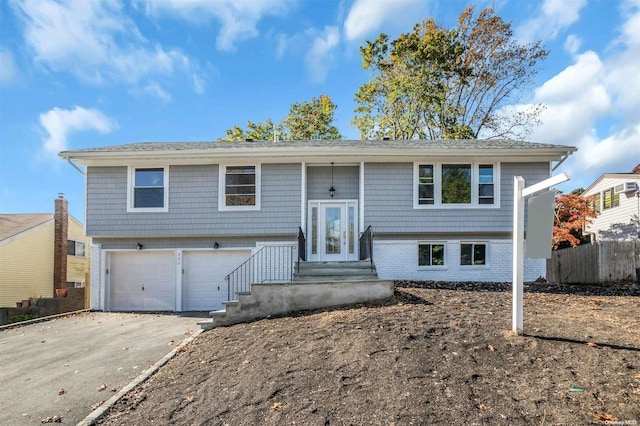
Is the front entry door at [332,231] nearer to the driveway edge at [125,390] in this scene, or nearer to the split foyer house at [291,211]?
the split foyer house at [291,211]

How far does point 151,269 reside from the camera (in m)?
12.3

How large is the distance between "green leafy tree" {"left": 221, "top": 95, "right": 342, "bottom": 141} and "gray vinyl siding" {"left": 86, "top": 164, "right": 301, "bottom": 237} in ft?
44.7

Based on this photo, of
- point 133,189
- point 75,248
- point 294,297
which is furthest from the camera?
point 75,248

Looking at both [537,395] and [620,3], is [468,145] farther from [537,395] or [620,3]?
[537,395]

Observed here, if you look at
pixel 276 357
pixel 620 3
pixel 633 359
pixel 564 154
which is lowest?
pixel 276 357

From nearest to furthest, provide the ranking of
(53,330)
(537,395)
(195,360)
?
(537,395) < (195,360) < (53,330)

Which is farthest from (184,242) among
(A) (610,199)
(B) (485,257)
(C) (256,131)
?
(A) (610,199)

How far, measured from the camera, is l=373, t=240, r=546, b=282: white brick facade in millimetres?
11742

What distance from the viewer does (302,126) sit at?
2542cm

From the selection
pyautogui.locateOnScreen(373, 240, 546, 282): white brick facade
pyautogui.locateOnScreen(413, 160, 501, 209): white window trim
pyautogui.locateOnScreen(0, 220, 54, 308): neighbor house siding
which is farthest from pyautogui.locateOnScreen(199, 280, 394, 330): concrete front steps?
pyautogui.locateOnScreen(0, 220, 54, 308): neighbor house siding

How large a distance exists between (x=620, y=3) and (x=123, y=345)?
14.7m

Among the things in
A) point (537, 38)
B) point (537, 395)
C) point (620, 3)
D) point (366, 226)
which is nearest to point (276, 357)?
point (537, 395)

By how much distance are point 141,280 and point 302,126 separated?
16.0 metres

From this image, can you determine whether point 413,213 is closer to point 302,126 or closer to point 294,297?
point 294,297
